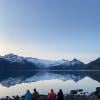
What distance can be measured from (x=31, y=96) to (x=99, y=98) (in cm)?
1326

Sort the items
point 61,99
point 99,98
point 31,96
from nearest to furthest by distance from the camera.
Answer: point 31,96, point 61,99, point 99,98

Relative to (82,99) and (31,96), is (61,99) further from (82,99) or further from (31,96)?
(82,99)

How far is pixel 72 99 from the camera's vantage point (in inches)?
1492

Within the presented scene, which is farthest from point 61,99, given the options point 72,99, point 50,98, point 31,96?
point 72,99

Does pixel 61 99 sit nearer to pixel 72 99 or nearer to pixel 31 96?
pixel 31 96

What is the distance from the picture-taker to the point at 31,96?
26.2 metres

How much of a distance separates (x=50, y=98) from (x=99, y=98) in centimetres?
1131

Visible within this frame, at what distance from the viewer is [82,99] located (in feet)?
127

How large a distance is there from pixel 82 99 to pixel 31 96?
13398mm

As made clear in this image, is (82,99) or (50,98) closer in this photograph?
(50,98)

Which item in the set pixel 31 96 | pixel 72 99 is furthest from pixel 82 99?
pixel 31 96

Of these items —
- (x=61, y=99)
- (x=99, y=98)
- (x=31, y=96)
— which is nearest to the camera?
(x=31, y=96)

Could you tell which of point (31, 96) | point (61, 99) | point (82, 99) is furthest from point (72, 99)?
point (31, 96)

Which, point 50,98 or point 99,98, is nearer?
point 50,98
